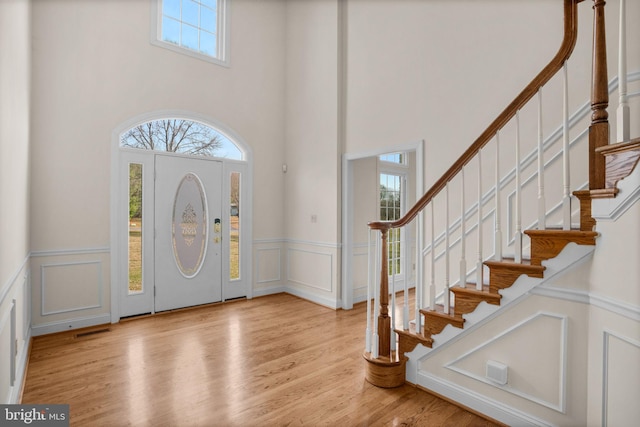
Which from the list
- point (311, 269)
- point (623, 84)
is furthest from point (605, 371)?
point (311, 269)

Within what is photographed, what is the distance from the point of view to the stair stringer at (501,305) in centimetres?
191

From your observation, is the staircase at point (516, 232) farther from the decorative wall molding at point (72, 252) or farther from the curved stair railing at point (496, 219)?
the decorative wall molding at point (72, 252)

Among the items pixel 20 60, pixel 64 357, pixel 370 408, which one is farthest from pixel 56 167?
pixel 370 408

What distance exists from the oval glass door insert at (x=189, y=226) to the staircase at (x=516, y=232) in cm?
285

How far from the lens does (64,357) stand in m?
3.14

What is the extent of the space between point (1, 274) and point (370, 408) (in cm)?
230

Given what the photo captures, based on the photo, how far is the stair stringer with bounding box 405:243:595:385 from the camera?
1.91 metres

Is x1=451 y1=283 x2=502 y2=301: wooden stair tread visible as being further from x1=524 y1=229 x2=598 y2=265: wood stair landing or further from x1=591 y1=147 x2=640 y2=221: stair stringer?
x1=591 y1=147 x2=640 y2=221: stair stringer

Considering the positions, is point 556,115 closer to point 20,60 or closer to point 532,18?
point 532,18

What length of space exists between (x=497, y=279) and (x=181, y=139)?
414 cm

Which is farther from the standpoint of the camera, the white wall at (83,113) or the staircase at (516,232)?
the white wall at (83,113)

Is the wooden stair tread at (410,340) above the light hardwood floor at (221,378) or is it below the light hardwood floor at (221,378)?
above

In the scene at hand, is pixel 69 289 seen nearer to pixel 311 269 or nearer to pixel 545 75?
pixel 311 269

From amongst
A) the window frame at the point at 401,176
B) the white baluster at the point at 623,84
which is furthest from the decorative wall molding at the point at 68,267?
the white baluster at the point at 623,84
